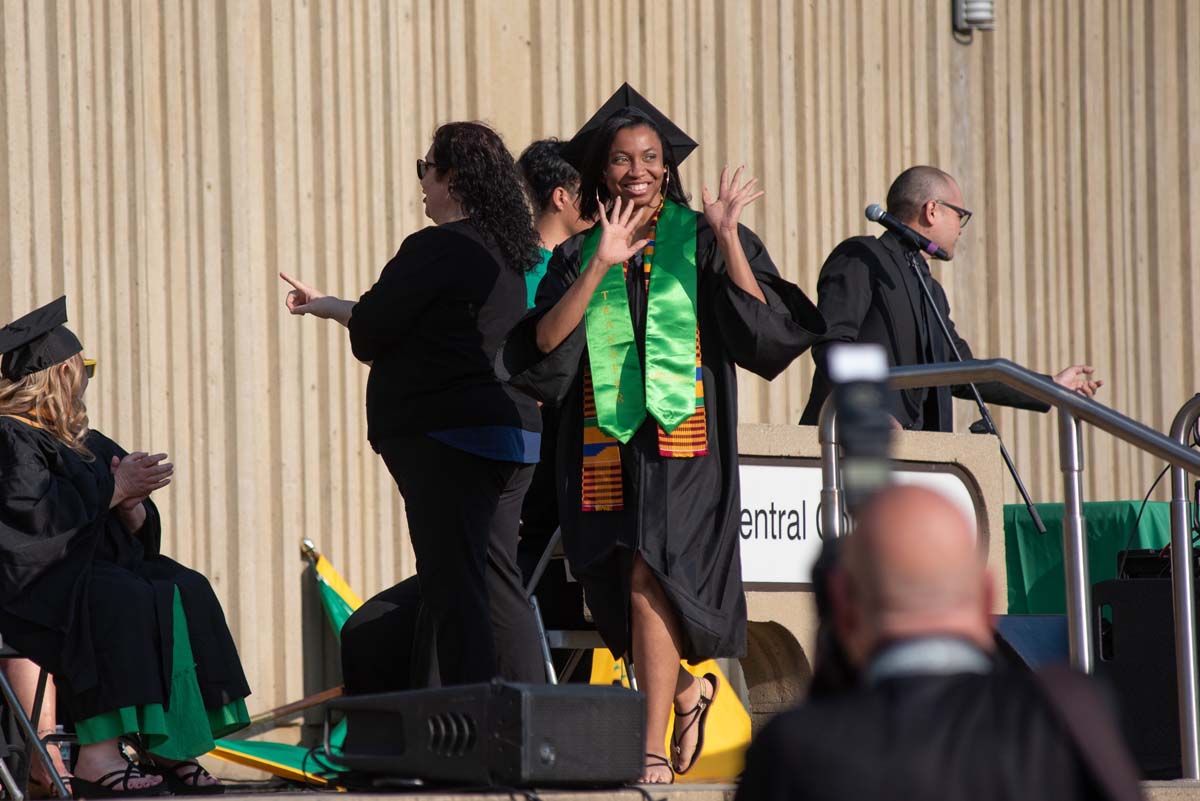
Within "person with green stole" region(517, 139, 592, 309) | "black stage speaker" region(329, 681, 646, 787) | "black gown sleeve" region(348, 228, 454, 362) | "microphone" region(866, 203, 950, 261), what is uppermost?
"person with green stole" region(517, 139, 592, 309)

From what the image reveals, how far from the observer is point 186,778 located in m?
4.46

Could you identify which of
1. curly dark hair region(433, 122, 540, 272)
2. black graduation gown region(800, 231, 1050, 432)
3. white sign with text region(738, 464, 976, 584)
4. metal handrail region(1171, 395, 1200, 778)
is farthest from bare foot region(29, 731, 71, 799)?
metal handrail region(1171, 395, 1200, 778)

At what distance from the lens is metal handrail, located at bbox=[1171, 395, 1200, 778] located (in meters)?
3.99

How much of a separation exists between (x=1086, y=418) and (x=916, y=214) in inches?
80.0

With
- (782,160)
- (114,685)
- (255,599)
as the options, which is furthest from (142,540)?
(782,160)

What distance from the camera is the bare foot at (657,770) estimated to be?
356 cm

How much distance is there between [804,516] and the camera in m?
4.80

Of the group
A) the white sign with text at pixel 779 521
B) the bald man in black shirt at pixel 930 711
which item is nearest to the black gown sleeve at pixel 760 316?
the white sign with text at pixel 779 521

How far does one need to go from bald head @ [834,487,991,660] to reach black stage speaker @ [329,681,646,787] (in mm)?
1620

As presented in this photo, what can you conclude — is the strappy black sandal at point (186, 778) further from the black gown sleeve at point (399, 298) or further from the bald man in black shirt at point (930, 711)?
the bald man in black shirt at point (930, 711)

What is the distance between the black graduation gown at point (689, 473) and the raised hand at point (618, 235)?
0.50 ft

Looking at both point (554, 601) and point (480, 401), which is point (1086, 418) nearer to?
point (480, 401)

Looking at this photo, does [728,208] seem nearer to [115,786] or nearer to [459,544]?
[459,544]

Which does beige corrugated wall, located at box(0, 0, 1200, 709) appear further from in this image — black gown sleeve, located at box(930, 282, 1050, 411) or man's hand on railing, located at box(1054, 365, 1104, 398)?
man's hand on railing, located at box(1054, 365, 1104, 398)
